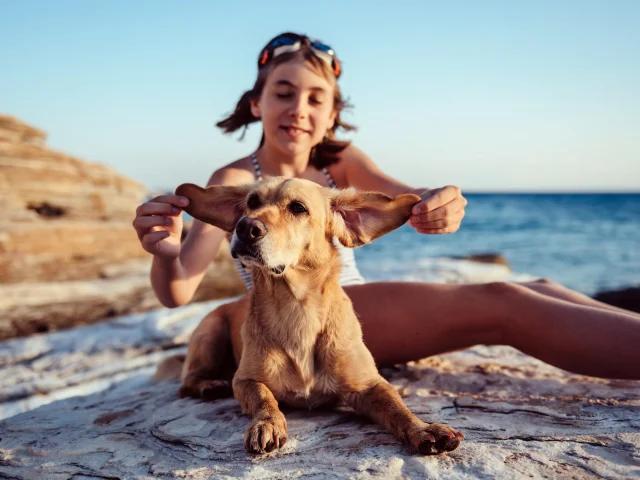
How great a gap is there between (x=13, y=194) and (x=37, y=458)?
8.81 meters

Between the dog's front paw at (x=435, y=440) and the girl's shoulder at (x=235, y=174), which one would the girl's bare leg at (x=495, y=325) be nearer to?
the girl's shoulder at (x=235, y=174)

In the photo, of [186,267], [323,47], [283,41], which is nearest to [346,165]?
[323,47]

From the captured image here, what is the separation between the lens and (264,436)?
212 centimetres

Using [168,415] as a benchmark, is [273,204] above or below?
above

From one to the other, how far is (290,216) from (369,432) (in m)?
1.06

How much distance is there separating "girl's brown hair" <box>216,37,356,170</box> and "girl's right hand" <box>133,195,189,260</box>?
5.22 ft

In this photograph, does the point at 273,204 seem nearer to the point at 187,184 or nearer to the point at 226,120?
the point at 187,184

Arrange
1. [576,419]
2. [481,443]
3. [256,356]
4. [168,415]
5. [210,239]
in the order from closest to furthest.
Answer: [481,443]
[576,419]
[256,356]
[168,415]
[210,239]

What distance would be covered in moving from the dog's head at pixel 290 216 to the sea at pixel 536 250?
4.42 metres

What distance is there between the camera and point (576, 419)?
247 centimetres

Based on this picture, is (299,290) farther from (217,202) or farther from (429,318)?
(429,318)

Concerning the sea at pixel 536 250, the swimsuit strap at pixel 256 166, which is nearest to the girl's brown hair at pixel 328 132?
the swimsuit strap at pixel 256 166

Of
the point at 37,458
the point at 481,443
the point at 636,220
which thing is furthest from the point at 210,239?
the point at 636,220

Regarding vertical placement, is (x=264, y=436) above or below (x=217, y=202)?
below
